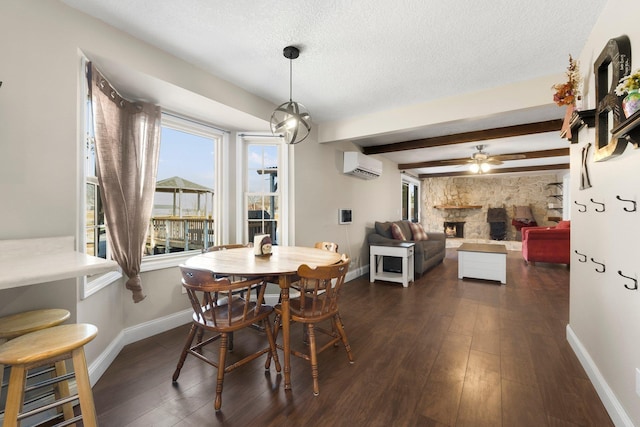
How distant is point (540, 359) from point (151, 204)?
3.53 meters

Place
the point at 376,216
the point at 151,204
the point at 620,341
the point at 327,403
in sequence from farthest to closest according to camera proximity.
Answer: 1. the point at 376,216
2. the point at 151,204
3. the point at 327,403
4. the point at 620,341

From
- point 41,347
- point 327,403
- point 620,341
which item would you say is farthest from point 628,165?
point 41,347

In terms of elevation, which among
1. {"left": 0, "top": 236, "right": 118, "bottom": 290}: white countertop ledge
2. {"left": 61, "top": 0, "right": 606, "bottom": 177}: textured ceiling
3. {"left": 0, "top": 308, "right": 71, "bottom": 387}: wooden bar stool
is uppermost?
{"left": 61, "top": 0, "right": 606, "bottom": 177}: textured ceiling

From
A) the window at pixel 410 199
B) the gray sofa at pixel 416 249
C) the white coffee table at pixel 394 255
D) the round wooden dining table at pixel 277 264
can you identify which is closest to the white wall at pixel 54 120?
the round wooden dining table at pixel 277 264

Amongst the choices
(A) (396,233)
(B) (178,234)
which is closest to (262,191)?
(B) (178,234)

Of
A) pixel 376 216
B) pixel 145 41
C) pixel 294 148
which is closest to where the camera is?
pixel 145 41

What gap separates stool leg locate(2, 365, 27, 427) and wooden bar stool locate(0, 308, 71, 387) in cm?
25

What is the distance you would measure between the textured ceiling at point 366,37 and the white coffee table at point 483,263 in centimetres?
285

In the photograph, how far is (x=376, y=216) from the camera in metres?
5.91

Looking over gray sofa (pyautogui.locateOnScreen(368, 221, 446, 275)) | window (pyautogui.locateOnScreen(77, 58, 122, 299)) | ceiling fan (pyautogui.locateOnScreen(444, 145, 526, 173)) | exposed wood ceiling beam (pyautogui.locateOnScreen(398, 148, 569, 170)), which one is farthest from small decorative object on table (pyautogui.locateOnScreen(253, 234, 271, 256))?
exposed wood ceiling beam (pyautogui.locateOnScreen(398, 148, 569, 170))

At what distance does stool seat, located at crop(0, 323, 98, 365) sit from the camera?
1.02 m

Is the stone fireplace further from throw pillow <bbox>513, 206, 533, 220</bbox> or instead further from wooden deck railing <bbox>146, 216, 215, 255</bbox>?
wooden deck railing <bbox>146, 216, 215, 255</bbox>

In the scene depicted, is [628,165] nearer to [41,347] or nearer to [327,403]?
[327,403]

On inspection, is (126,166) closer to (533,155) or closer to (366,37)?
(366,37)
